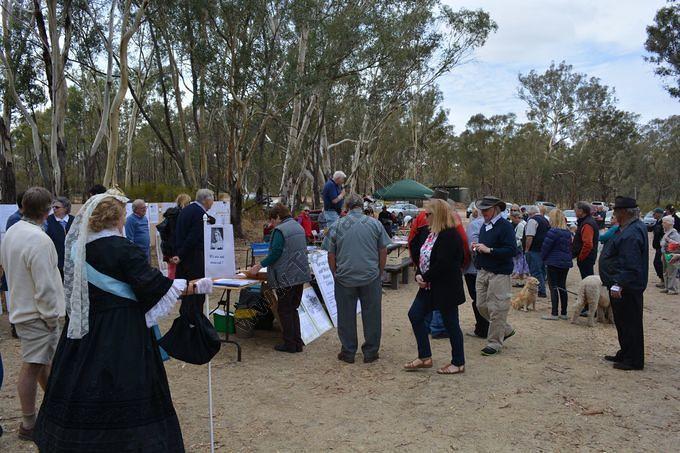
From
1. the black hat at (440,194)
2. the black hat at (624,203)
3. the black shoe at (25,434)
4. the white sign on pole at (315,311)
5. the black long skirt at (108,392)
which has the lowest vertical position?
the black shoe at (25,434)

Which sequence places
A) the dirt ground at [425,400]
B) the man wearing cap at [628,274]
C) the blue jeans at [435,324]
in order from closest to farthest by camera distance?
the dirt ground at [425,400] < the man wearing cap at [628,274] < the blue jeans at [435,324]

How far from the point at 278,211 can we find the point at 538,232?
5076mm

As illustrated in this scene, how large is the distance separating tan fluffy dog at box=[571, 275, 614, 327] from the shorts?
651 centimetres

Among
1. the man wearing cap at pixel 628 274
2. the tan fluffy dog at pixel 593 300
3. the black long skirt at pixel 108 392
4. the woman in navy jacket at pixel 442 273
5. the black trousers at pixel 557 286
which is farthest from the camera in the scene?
the black trousers at pixel 557 286

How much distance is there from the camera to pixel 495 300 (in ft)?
18.1

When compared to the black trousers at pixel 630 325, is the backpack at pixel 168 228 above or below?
above

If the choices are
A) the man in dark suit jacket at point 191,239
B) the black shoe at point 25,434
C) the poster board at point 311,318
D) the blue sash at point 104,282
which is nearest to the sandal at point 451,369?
the poster board at point 311,318

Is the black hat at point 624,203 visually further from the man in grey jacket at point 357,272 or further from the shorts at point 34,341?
the shorts at point 34,341

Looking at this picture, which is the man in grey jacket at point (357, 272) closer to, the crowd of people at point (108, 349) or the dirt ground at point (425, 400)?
the dirt ground at point (425, 400)

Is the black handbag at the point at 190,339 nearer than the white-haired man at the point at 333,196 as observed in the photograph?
Yes

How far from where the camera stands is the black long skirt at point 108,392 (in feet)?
8.27

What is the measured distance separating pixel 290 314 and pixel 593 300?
4.25m

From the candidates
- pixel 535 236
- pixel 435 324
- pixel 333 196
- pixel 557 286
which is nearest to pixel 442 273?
pixel 435 324

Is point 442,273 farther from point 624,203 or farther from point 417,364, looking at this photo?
point 624,203
